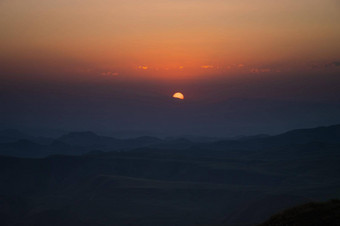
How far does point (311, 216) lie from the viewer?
2242cm

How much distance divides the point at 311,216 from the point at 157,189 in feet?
385

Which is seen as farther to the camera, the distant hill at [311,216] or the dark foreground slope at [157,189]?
the dark foreground slope at [157,189]

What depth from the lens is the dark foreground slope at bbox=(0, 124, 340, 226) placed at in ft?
334

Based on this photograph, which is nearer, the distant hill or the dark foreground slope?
the distant hill

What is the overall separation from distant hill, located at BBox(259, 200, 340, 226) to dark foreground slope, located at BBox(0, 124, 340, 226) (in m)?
50.2

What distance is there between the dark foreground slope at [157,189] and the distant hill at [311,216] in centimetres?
5020

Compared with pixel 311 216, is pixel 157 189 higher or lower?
higher

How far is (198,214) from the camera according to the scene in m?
111

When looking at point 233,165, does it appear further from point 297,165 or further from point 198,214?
point 198,214

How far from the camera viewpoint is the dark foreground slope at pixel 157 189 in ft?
334

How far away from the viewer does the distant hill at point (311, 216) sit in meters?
21.3

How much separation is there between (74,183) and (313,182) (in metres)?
103

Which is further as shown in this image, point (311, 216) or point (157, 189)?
point (157, 189)

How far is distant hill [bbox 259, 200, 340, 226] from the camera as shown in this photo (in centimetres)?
2134
